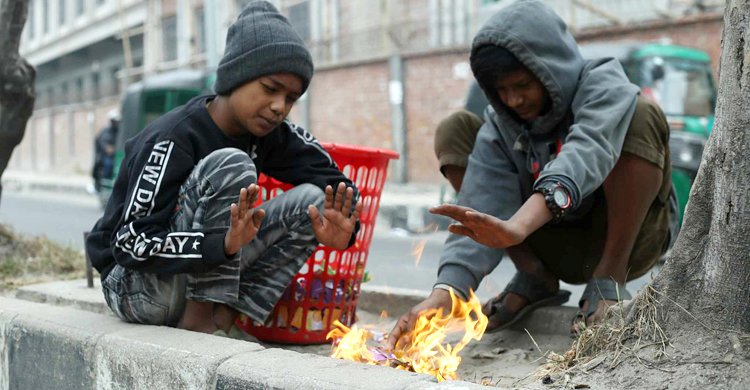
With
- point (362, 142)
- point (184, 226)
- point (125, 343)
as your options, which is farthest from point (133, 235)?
point (362, 142)

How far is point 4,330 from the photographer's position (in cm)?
276

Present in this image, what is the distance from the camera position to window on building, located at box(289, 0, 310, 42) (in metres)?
19.7

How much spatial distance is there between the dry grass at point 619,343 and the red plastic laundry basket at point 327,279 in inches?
38.3

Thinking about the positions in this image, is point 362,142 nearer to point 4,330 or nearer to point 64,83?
point 4,330

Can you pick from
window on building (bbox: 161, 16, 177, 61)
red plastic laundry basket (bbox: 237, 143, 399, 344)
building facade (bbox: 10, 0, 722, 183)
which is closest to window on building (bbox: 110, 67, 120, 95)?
building facade (bbox: 10, 0, 722, 183)

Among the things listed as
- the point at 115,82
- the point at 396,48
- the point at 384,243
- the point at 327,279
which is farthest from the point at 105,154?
the point at 115,82

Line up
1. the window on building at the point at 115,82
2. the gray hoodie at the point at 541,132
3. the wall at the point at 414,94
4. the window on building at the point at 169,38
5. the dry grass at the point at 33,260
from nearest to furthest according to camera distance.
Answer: the gray hoodie at the point at 541,132 → the dry grass at the point at 33,260 → the wall at the point at 414,94 → the window on building at the point at 169,38 → the window on building at the point at 115,82

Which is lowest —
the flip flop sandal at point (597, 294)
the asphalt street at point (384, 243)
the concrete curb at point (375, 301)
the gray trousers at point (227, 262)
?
the asphalt street at point (384, 243)

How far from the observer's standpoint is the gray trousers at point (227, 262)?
246 cm

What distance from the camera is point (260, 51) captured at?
2627 mm

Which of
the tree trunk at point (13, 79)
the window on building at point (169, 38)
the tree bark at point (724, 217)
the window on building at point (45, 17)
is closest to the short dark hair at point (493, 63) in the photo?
the tree bark at point (724, 217)

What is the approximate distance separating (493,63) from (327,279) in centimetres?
93

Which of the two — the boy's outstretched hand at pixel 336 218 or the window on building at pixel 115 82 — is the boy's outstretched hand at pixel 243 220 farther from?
the window on building at pixel 115 82

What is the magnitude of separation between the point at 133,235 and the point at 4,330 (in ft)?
2.24
